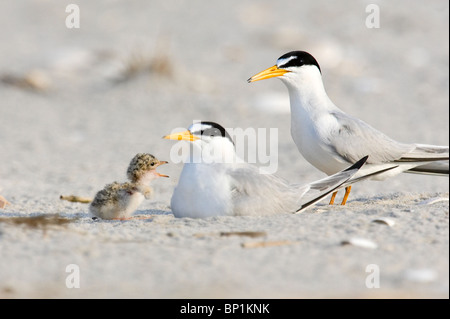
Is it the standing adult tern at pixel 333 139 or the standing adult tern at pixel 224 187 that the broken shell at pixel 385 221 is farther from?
the standing adult tern at pixel 333 139

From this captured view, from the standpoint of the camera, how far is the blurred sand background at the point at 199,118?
3330 mm

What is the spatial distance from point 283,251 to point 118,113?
5760mm

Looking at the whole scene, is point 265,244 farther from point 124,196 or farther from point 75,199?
point 75,199

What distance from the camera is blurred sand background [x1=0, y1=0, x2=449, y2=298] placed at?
3.33 meters

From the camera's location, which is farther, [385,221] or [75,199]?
[75,199]

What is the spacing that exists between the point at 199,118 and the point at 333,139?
3881 mm

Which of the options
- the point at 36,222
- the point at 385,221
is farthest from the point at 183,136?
the point at 385,221

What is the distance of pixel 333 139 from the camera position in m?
→ 5.03

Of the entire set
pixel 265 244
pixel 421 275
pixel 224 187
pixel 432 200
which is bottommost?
pixel 421 275

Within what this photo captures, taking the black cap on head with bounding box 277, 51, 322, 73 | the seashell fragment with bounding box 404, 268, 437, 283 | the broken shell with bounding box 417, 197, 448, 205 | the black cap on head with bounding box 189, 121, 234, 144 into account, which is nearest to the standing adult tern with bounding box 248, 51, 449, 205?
the black cap on head with bounding box 277, 51, 322, 73

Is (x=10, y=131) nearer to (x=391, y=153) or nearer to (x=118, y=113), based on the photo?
(x=118, y=113)

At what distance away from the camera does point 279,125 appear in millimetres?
8695

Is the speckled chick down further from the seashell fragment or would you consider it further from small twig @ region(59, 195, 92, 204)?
the seashell fragment

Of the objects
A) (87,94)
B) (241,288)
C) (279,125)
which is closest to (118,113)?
(87,94)
